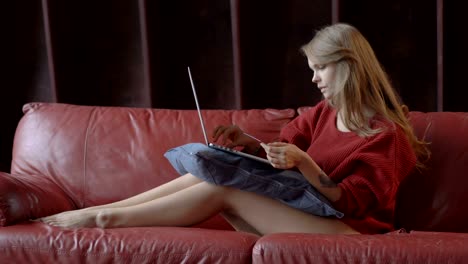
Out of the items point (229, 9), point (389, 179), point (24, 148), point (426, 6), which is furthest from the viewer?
point (229, 9)

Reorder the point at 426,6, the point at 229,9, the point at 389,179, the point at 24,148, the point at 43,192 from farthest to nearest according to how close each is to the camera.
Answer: the point at 229,9, the point at 426,6, the point at 24,148, the point at 43,192, the point at 389,179

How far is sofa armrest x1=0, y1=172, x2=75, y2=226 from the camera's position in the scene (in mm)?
2203

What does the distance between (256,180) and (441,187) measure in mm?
560

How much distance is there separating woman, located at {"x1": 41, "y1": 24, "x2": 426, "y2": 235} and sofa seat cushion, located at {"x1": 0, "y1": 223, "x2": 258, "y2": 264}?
89mm

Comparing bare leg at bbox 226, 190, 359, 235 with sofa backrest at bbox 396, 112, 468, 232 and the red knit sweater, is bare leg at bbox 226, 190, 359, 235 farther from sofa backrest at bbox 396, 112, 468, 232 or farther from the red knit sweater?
sofa backrest at bbox 396, 112, 468, 232

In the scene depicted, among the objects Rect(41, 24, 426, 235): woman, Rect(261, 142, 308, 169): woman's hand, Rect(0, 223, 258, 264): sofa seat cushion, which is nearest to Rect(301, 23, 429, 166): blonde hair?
Rect(41, 24, 426, 235): woman

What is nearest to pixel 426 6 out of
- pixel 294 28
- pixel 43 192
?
pixel 294 28

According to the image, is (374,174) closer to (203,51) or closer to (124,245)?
(124,245)

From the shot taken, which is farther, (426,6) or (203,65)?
(203,65)

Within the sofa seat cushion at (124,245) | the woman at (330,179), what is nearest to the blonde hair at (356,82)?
the woman at (330,179)

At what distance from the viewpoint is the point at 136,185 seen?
2547 mm

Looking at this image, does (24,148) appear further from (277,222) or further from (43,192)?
(277,222)

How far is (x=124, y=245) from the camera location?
2.03 metres

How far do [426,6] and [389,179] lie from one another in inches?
35.5
